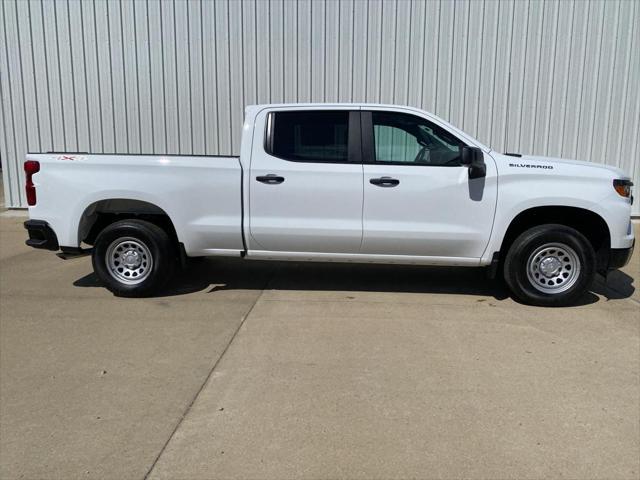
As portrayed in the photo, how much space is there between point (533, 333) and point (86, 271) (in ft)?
17.4

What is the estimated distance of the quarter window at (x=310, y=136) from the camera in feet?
18.3

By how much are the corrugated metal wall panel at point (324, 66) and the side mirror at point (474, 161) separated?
5.47 meters

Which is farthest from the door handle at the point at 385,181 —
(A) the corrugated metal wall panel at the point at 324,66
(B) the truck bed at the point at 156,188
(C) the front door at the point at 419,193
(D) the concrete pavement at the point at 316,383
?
(A) the corrugated metal wall panel at the point at 324,66

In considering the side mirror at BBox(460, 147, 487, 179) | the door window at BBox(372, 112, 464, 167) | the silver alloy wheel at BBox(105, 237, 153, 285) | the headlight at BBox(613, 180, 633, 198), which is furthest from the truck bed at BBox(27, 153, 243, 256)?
the headlight at BBox(613, 180, 633, 198)

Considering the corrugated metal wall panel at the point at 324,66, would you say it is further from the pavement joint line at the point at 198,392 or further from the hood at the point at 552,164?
the pavement joint line at the point at 198,392

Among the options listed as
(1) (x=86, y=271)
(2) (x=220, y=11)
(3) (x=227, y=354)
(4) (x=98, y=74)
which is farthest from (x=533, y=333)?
(4) (x=98, y=74)

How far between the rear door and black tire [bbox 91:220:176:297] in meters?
0.96

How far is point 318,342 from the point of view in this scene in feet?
15.1

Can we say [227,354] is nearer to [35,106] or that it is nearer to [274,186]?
[274,186]

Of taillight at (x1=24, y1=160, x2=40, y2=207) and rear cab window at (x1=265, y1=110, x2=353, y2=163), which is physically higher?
rear cab window at (x1=265, y1=110, x2=353, y2=163)

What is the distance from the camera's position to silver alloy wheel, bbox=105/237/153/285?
5805 mm

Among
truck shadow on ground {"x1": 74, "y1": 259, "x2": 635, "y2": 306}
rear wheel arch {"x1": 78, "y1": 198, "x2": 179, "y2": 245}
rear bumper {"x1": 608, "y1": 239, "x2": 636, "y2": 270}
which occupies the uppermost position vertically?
rear wheel arch {"x1": 78, "y1": 198, "x2": 179, "y2": 245}

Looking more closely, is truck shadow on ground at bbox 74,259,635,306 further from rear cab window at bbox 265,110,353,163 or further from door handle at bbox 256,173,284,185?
rear cab window at bbox 265,110,353,163

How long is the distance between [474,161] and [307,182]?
1611 mm
